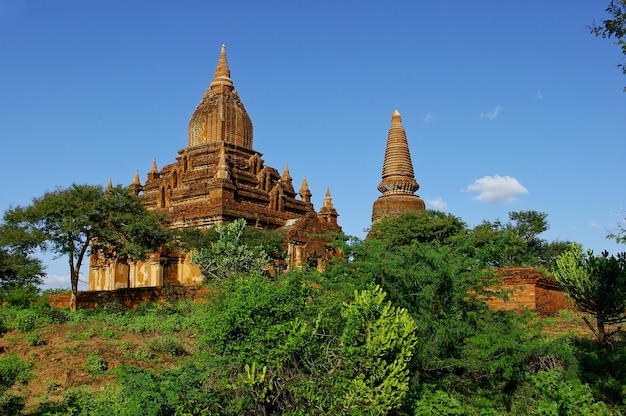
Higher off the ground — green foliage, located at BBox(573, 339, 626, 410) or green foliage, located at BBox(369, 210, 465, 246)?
green foliage, located at BBox(369, 210, 465, 246)

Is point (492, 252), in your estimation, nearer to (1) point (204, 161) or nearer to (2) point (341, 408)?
(2) point (341, 408)

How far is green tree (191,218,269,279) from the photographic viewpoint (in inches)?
874

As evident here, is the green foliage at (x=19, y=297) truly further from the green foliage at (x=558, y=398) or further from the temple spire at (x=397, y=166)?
the temple spire at (x=397, y=166)

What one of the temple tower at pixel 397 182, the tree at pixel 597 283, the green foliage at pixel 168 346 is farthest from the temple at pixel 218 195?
the tree at pixel 597 283

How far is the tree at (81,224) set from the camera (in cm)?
2020

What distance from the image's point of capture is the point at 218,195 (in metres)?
29.1

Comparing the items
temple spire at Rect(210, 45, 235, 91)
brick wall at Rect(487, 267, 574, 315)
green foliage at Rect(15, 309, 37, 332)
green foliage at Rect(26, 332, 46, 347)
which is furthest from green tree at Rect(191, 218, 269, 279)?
temple spire at Rect(210, 45, 235, 91)

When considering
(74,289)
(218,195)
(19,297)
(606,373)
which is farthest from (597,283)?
(218,195)

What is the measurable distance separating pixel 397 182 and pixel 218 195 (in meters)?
10.5

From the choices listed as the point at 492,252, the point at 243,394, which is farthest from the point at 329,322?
the point at 492,252

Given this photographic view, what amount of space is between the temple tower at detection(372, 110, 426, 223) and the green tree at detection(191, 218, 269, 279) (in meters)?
11.8

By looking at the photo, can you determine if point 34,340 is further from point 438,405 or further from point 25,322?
point 438,405

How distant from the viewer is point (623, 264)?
1191cm

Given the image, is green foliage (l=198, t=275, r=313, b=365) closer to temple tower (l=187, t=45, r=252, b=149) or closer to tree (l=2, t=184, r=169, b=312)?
tree (l=2, t=184, r=169, b=312)
